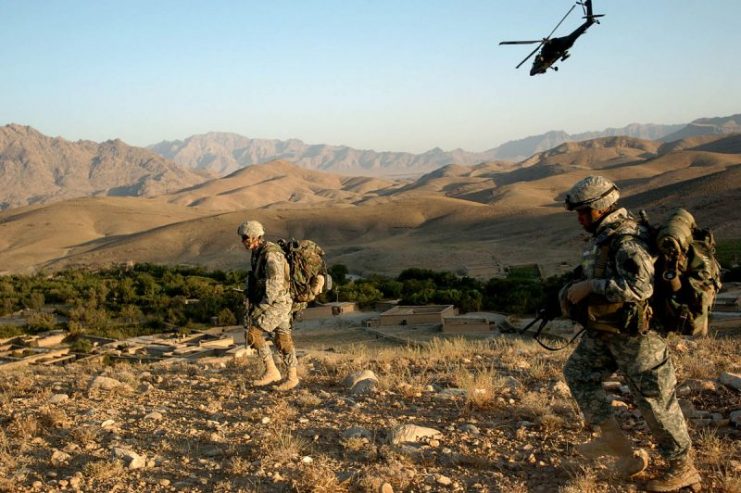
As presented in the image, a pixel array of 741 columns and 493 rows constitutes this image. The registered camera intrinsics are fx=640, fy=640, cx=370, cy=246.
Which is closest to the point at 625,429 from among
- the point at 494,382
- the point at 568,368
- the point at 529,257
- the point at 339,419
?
the point at 568,368

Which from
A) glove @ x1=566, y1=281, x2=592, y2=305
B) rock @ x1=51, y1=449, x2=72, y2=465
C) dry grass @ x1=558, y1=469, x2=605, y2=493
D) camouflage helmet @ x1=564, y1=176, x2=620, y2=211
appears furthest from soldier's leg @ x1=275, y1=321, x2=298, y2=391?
camouflage helmet @ x1=564, y1=176, x2=620, y2=211

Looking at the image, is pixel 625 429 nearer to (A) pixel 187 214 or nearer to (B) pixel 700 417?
(B) pixel 700 417

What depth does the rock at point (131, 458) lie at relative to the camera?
13.8ft

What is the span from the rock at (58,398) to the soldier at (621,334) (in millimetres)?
4710

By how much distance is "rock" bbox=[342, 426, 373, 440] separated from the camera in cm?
466

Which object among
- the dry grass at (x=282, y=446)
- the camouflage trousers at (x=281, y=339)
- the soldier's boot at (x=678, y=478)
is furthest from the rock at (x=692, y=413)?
the camouflage trousers at (x=281, y=339)

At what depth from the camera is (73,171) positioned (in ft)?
582

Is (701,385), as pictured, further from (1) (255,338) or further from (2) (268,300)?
(1) (255,338)

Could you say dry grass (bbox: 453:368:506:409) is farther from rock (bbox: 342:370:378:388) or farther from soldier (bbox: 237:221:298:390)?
soldier (bbox: 237:221:298:390)

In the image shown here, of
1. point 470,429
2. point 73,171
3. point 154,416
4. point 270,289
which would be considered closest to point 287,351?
point 270,289

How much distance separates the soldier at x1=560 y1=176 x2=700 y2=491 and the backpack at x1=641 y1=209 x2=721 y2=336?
10cm

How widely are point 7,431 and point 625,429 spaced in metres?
4.71

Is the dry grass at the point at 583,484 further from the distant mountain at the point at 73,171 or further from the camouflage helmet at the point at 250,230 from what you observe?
the distant mountain at the point at 73,171

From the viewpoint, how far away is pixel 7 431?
4.97 m
